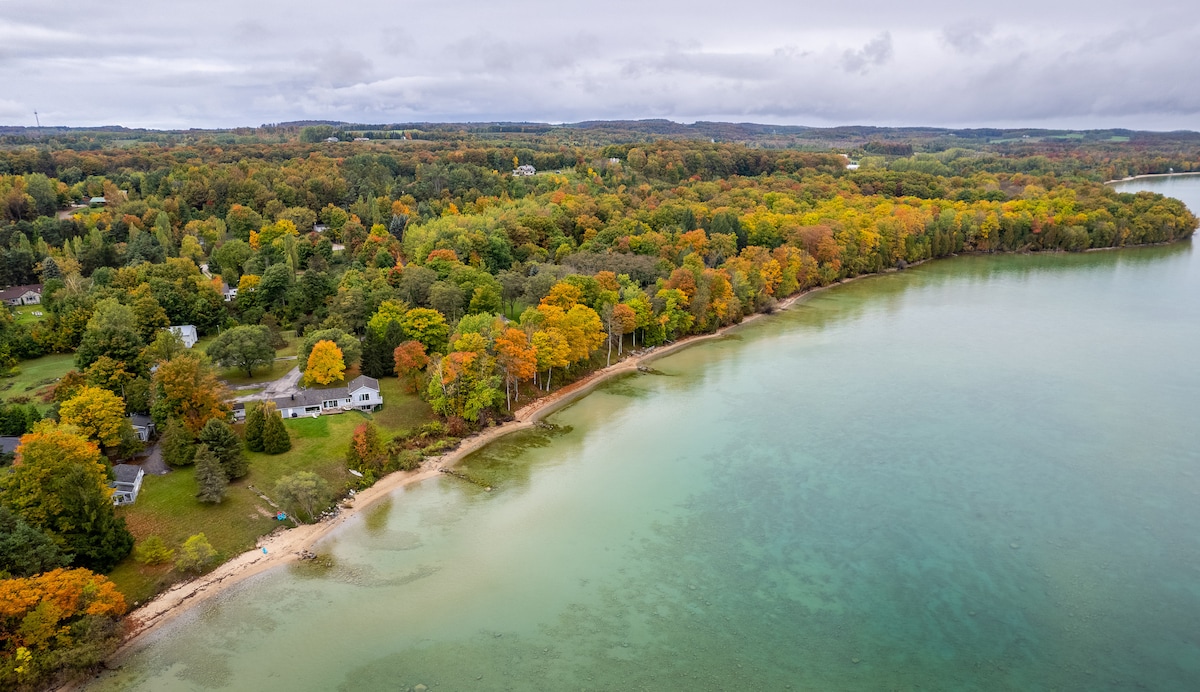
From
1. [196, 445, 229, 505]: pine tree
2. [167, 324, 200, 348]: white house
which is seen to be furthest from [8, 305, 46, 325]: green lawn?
[196, 445, 229, 505]: pine tree

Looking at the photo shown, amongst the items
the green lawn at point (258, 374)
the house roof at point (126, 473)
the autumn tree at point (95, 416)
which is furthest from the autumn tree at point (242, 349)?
the house roof at point (126, 473)

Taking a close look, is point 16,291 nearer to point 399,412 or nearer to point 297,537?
point 399,412

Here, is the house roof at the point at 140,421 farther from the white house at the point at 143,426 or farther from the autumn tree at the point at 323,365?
the autumn tree at the point at 323,365

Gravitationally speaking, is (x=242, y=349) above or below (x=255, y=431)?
above

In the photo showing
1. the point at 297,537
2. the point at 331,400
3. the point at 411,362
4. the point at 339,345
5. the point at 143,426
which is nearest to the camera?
the point at 297,537


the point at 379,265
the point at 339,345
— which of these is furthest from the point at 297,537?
the point at 379,265

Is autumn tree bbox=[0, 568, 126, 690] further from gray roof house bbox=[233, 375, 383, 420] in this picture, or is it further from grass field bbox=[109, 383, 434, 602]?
gray roof house bbox=[233, 375, 383, 420]
